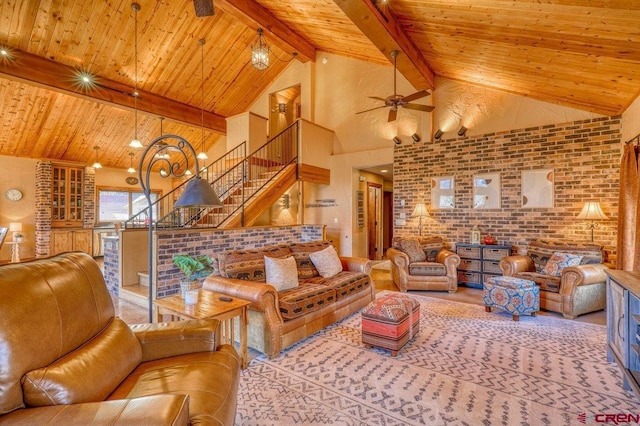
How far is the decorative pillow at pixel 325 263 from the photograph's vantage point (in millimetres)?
4215

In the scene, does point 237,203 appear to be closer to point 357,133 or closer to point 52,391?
point 357,133

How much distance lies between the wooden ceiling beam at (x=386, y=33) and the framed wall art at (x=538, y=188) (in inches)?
101

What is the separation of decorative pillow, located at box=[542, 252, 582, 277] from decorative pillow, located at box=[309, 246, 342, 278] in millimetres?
3053

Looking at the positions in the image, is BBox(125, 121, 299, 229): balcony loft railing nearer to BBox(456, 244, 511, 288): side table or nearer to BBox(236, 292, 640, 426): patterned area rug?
BBox(236, 292, 640, 426): patterned area rug

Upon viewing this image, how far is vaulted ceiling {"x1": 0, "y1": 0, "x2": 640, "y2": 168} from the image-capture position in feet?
10.5

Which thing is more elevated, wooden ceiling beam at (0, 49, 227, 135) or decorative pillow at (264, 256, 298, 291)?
wooden ceiling beam at (0, 49, 227, 135)

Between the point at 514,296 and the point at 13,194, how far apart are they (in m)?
11.4

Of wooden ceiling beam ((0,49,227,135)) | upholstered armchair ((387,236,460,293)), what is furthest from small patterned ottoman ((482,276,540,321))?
wooden ceiling beam ((0,49,227,135))

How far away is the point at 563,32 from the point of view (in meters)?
3.03

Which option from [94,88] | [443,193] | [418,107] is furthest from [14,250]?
[443,193]

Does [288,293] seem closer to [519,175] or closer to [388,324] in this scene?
[388,324]

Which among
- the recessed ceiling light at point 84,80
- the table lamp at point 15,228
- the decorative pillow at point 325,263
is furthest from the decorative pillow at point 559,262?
the table lamp at point 15,228

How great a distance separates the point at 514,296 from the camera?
383 centimetres

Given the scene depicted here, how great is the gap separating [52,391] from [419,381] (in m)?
2.35
